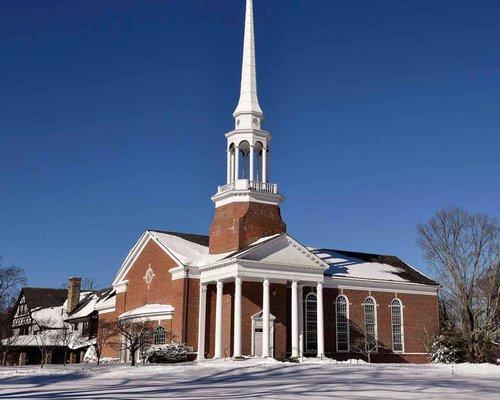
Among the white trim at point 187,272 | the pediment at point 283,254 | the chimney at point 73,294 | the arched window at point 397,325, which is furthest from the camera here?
the chimney at point 73,294

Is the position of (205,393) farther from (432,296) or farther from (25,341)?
(25,341)

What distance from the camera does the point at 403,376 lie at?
2897cm

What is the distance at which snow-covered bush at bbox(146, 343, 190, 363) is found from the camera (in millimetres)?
43219

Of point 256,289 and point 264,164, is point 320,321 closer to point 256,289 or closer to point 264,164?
point 256,289

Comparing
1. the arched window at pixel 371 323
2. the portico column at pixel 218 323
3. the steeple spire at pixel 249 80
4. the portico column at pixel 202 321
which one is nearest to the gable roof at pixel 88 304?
the portico column at pixel 202 321

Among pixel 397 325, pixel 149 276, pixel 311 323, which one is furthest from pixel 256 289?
pixel 397 325

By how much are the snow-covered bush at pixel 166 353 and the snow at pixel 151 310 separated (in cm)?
354

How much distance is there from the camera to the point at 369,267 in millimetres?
57094

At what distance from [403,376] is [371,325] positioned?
24.3 m

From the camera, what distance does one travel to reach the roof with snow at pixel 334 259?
47469 mm

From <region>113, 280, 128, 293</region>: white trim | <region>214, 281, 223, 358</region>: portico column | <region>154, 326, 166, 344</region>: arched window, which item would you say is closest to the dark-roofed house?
<region>113, 280, 128, 293</region>: white trim

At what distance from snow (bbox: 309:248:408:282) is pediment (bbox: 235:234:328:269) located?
17.3 feet

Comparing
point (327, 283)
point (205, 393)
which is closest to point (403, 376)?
point (205, 393)

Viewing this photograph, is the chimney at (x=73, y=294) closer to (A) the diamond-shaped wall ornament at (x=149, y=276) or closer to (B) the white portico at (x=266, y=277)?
(A) the diamond-shaped wall ornament at (x=149, y=276)
